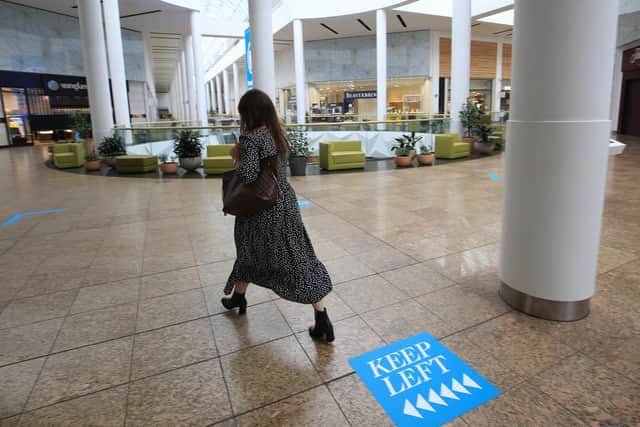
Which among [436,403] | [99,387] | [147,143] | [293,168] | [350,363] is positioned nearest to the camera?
[436,403]

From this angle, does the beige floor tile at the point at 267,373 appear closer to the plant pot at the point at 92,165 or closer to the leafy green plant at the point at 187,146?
the leafy green plant at the point at 187,146

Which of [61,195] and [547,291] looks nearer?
[547,291]

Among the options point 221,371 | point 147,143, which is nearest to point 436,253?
point 221,371

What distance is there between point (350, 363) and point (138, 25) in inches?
1071

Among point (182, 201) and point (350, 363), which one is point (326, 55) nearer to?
point (182, 201)

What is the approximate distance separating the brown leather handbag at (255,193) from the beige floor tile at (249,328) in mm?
840

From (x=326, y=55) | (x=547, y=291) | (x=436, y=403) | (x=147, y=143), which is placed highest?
(x=326, y=55)

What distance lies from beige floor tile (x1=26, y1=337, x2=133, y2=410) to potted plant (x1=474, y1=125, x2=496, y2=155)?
13058mm

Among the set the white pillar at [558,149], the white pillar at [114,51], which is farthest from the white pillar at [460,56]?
the white pillar at [558,149]

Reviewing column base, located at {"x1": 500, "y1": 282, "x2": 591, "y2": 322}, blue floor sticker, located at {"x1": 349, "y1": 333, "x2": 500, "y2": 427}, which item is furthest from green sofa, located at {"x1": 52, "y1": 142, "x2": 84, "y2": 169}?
column base, located at {"x1": 500, "y1": 282, "x2": 591, "y2": 322}

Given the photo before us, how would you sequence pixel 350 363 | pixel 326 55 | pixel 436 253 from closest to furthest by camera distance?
pixel 350 363, pixel 436 253, pixel 326 55

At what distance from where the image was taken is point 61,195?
328 inches

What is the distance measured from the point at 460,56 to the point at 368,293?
46.1 feet

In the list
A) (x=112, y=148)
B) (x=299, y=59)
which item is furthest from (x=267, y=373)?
(x=299, y=59)
